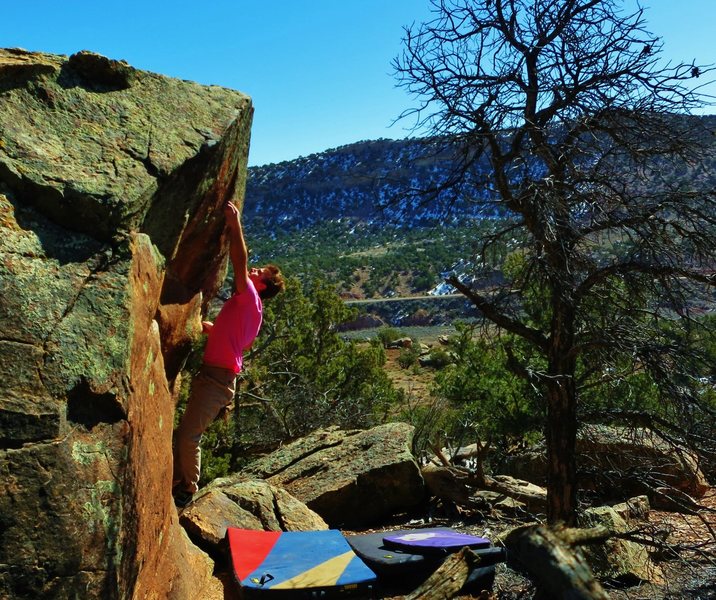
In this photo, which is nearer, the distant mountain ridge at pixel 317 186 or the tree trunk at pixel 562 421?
the tree trunk at pixel 562 421

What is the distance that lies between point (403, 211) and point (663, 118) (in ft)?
7.29

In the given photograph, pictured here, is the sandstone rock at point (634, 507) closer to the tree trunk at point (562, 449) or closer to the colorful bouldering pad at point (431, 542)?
the tree trunk at point (562, 449)

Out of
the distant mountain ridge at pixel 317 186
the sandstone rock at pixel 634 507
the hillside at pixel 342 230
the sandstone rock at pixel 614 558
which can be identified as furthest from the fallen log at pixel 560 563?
the distant mountain ridge at pixel 317 186

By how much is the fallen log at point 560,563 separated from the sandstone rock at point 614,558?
3.42 meters

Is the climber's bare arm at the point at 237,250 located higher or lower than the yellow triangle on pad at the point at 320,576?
higher

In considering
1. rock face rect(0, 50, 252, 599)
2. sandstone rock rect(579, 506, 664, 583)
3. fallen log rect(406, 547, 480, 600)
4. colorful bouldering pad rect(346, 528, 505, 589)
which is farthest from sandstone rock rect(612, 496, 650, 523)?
rock face rect(0, 50, 252, 599)

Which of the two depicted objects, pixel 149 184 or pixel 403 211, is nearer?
pixel 149 184

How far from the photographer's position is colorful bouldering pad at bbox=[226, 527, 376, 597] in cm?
434

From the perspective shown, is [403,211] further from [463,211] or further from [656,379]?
[656,379]

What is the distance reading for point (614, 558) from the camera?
19.2 feet

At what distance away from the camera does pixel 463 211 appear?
23.6 feet

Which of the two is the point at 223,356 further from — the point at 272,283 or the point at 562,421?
the point at 562,421

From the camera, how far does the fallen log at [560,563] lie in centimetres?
229

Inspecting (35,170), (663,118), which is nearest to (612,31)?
(663,118)
